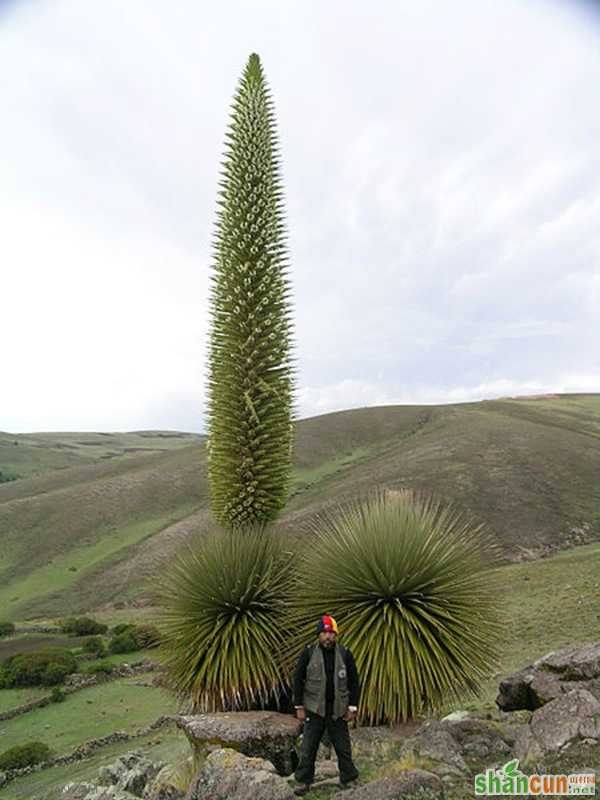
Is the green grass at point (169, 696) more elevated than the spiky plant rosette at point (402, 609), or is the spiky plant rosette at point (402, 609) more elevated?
the spiky plant rosette at point (402, 609)

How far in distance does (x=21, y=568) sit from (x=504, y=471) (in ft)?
152

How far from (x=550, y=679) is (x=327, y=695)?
434 cm

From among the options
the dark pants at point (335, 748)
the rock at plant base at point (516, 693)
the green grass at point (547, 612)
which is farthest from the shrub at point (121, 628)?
the dark pants at point (335, 748)

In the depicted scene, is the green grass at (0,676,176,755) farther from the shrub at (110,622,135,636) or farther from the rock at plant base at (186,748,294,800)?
the rock at plant base at (186,748,294,800)

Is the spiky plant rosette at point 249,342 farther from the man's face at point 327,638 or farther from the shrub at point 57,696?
the shrub at point 57,696

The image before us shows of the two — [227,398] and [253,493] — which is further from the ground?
[227,398]

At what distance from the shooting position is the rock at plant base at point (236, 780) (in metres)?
5.76

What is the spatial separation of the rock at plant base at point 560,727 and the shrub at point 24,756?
18.9 metres

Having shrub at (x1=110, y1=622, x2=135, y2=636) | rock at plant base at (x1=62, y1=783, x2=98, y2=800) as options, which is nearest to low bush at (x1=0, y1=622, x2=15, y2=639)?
shrub at (x1=110, y1=622, x2=135, y2=636)

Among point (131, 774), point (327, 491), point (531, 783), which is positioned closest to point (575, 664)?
point (531, 783)

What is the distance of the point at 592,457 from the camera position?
60.9m

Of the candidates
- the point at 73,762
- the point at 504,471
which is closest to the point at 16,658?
the point at 73,762

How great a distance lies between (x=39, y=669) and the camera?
1216 inches

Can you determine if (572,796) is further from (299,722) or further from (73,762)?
(73,762)
